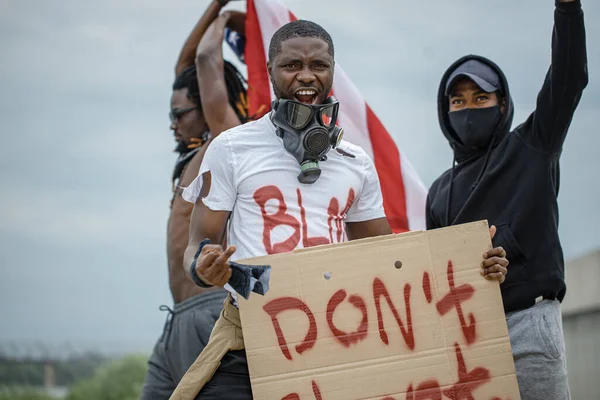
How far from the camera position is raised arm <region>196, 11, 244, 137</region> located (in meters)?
5.34

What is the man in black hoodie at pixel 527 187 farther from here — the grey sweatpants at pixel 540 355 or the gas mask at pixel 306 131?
the gas mask at pixel 306 131

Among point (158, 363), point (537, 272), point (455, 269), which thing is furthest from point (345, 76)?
point (455, 269)

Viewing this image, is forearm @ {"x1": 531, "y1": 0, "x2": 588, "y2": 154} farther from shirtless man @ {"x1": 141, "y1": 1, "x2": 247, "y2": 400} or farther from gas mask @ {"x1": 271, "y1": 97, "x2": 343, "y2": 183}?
shirtless man @ {"x1": 141, "y1": 1, "x2": 247, "y2": 400}

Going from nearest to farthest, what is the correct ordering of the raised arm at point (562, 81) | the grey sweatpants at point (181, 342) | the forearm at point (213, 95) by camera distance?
the raised arm at point (562, 81), the grey sweatpants at point (181, 342), the forearm at point (213, 95)

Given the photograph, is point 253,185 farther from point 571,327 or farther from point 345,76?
point 571,327

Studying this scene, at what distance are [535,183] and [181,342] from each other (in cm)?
211

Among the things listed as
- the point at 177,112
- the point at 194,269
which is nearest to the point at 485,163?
the point at 194,269

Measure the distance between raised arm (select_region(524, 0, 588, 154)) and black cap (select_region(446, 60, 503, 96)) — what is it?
1.04 ft

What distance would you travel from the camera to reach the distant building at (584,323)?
8.50 metres

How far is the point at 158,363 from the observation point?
508cm

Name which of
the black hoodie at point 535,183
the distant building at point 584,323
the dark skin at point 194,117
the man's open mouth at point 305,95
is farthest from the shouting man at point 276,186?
the distant building at point 584,323

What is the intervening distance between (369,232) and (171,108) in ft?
8.26

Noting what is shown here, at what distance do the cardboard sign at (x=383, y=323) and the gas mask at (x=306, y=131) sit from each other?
0.37m

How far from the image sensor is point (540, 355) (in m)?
3.77
